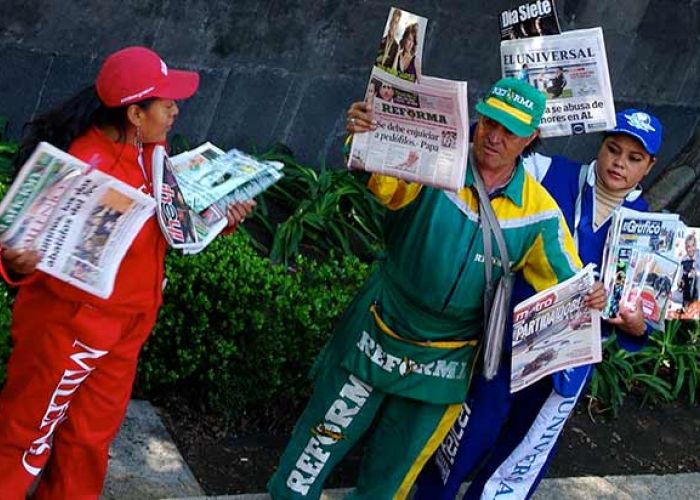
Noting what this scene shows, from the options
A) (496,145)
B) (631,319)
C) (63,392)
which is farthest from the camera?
(631,319)

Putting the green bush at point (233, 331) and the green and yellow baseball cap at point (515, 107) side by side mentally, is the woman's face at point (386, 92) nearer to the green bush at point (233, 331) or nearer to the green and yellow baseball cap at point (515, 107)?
the green and yellow baseball cap at point (515, 107)

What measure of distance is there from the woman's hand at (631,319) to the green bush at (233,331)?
4.41 ft

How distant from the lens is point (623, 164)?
5.46 m

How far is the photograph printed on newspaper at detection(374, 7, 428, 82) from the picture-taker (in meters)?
4.47

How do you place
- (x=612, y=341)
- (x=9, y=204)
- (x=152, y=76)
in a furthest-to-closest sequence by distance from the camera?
(x=612, y=341) < (x=152, y=76) < (x=9, y=204)

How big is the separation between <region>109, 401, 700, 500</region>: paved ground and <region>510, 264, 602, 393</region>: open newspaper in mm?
1222

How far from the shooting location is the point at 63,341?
452 cm

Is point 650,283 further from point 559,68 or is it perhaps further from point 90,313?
point 90,313

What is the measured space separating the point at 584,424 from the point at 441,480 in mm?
2010

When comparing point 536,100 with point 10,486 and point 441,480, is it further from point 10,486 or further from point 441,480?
point 10,486

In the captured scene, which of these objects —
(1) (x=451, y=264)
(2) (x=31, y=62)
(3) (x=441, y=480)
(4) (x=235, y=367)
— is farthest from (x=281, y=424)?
(2) (x=31, y=62)

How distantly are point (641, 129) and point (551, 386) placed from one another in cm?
106

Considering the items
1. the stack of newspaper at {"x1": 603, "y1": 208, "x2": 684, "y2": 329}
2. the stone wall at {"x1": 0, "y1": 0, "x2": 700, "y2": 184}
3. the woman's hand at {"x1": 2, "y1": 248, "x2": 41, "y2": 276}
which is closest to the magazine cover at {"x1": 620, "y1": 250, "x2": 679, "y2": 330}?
the stack of newspaper at {"x1": 603, "y1": 208, "x2": 684, "y2": 329}

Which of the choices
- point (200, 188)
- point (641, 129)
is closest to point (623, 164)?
point (641, 129)
